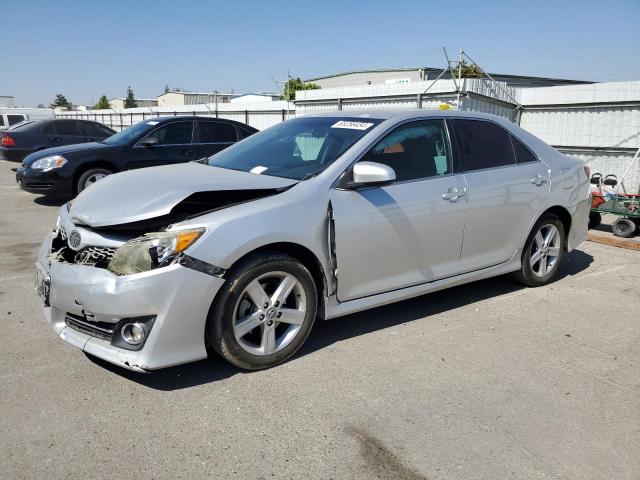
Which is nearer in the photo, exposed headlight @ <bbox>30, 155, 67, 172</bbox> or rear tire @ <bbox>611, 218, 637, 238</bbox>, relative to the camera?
rear tire @ <bbox>611, 218, 637, 238</bbox>

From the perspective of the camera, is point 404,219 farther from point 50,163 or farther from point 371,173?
point 50,163

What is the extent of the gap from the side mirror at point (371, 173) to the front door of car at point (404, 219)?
14 centimetres

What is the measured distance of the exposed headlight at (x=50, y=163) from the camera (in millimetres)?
9195

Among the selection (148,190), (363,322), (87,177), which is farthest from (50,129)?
(363,322)

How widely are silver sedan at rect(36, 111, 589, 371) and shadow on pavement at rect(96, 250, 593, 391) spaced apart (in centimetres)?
26

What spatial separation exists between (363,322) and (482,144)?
1822mm

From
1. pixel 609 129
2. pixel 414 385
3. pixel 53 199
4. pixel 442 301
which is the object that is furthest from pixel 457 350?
pixel 53 199

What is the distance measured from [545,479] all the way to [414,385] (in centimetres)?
99

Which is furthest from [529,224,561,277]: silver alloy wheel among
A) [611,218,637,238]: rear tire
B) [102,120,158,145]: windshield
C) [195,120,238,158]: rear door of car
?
[102,120,158,145]: windshield

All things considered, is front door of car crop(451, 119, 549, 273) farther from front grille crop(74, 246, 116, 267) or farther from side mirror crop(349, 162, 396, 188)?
front grille crop(74, 246, 116, 267)

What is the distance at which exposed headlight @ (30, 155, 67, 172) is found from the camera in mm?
9195

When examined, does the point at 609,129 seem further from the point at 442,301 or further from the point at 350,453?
the point at 350,453

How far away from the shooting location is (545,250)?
5.30 metres

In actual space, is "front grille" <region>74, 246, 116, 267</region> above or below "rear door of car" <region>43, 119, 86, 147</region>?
below
